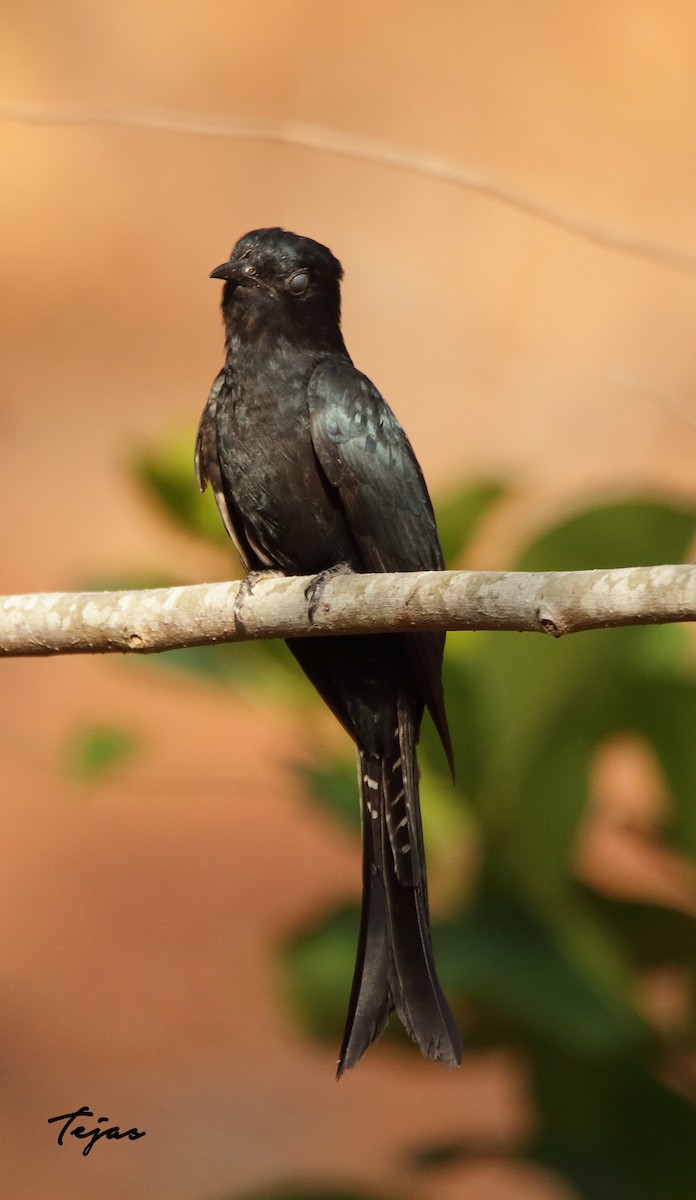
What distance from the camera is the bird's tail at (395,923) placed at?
7.64ft

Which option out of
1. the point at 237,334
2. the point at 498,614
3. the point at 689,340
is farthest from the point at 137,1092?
the point at 689,340

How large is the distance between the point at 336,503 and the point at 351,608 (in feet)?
2.30

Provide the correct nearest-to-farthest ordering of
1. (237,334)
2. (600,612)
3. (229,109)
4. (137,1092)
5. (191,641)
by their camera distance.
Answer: (600,612) < (191,641) < (237,334) < (137,1092) < (229,109)

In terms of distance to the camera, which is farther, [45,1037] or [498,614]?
[45,1037]

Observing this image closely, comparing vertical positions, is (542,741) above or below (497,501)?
below

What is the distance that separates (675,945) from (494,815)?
0.51 m

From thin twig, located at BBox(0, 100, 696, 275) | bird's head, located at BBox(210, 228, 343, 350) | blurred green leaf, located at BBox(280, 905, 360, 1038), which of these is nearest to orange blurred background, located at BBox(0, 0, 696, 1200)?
blurred green leaf, located at BBox(280, 905, 360, 1038)

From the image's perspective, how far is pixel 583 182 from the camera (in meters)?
9.73

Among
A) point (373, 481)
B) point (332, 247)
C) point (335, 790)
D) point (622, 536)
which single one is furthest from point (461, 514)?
point (332, 247)

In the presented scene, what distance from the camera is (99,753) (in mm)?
3266

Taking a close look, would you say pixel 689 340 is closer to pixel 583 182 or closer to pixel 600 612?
pixel 583 182

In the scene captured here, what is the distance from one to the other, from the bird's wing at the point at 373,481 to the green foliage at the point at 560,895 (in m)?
0.38

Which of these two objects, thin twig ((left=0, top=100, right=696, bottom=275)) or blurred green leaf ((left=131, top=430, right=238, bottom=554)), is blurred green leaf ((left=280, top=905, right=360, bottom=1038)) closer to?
blurred green leaf ((left=131, top=430, right=238, bottom=554))

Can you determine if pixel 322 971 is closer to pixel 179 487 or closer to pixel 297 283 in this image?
pixel 179 487
